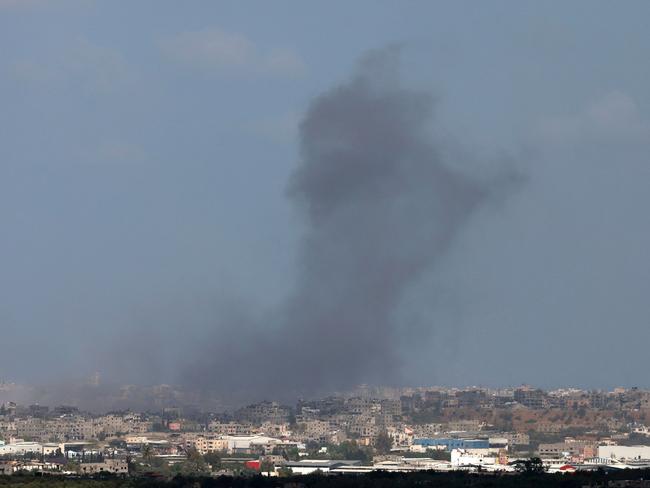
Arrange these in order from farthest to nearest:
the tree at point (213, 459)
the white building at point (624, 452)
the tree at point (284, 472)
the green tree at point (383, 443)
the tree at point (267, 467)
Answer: the green tree at point (383, 443)
the white building at point (624, 452)
the tree at point (213, 459)
the tree at point (267, 467)
the tree at point (284, 472)

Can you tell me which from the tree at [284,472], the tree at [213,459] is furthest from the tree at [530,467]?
the tree at [213,459]

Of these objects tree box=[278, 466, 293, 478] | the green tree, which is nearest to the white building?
the green tree

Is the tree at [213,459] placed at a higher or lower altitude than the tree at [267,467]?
higher

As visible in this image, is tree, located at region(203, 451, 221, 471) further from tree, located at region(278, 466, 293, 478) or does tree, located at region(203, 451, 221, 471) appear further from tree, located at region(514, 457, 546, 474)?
tree, located at region(514, 457, 546, 474)

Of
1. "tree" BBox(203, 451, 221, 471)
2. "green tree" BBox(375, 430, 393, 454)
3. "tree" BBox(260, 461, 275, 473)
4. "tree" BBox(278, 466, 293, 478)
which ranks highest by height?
"green tree" BBox(375, 430, 393, 454)

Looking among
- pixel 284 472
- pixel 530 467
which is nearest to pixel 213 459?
pixel 284 472

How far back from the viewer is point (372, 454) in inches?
3565

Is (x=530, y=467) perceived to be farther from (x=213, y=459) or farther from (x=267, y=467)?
Answer: (x=213, y=459)

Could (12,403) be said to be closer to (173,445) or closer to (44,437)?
(44,437)

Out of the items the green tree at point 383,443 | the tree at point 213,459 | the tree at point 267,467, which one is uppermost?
the green tree at point 383,443

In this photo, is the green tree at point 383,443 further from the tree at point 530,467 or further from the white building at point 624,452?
the tree at point 530,467

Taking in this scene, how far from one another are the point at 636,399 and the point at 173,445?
4857 centimetres

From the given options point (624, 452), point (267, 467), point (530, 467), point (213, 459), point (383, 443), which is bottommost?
point (530, 467)

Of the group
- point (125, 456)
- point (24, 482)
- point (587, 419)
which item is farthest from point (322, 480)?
point (587, 419)
